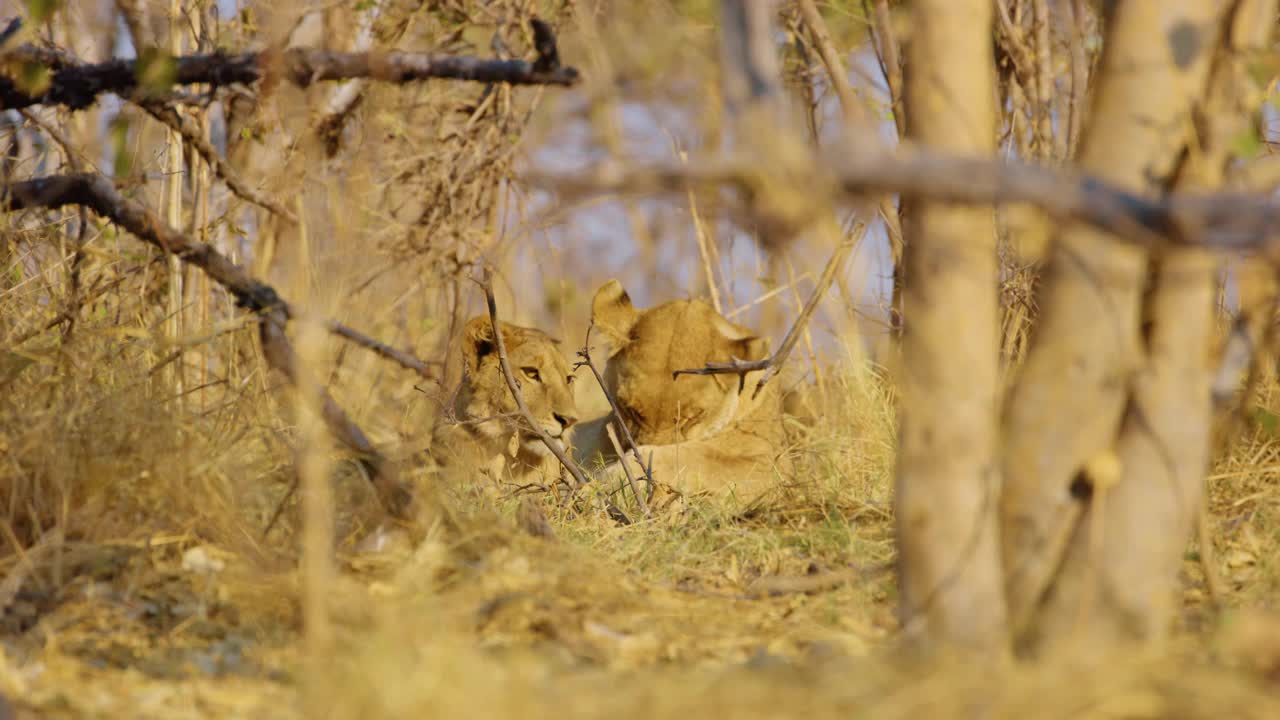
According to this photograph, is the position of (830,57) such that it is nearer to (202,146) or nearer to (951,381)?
(202,146)

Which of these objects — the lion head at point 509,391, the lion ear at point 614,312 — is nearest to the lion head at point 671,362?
the lion ear at point 614,312

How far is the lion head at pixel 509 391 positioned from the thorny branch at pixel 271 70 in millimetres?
2460

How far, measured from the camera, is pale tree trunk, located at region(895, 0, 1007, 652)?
196 centimetres

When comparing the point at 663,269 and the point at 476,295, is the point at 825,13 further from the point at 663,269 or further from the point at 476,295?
the point at 476,295

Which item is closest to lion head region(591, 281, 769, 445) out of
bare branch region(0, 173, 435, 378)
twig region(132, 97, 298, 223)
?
twig region(132, 97, 298, 223)

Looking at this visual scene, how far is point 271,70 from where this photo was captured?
262 centimetres

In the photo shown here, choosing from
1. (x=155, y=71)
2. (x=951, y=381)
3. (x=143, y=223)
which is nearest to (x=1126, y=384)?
(x=951, y=381)

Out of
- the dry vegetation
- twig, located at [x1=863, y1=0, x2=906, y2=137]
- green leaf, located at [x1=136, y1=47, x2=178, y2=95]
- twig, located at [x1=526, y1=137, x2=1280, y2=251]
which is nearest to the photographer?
twig, located at [x1=526, y1=137, x2=1280, y2=251]

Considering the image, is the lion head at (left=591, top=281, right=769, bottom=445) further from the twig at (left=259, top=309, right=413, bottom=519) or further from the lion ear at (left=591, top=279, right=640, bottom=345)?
the twig at (left=259, top=309, right=413, bottom=519)

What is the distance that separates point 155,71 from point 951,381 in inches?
67.1

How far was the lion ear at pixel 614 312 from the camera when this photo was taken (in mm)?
5246

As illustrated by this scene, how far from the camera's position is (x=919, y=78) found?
202 centimetres

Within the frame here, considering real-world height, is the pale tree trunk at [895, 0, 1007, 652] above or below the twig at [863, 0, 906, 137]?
below

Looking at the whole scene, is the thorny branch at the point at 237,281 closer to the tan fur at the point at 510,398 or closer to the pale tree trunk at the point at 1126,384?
the pale tree trunk at the point at 1126,384
